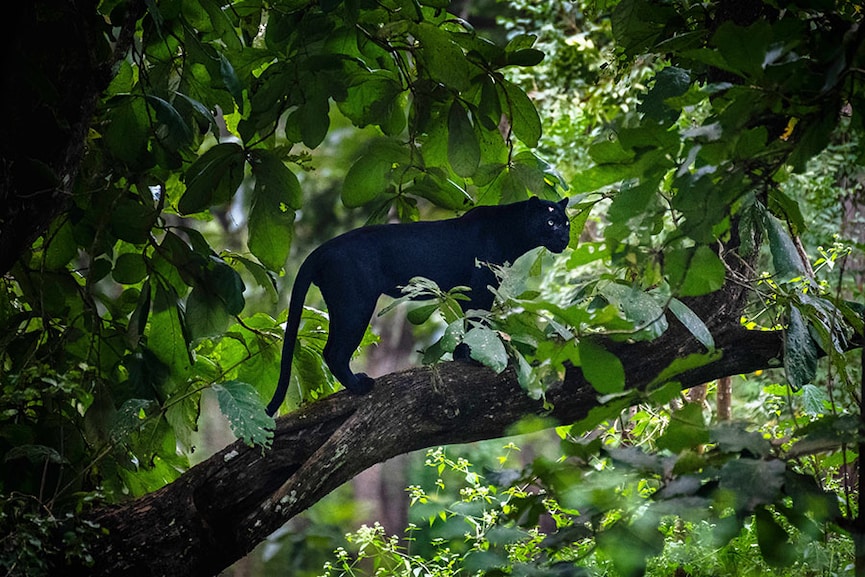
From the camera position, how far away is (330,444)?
1.47 metres

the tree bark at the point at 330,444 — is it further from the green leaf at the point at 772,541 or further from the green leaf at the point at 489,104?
the green leaf at the point at 772,541

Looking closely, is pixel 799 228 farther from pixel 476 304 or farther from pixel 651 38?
pixel 476 304

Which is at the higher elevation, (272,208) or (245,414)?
(272,208)

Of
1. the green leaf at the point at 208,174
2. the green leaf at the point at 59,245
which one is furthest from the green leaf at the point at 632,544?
the green leaf at the point at 59,245

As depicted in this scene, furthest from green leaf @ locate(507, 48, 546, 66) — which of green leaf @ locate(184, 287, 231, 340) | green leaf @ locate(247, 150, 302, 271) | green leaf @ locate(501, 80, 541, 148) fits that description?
green leaf @ locate(184, 287, 231, 340)

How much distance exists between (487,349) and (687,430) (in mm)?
438

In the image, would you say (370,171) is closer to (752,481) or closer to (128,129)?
(128,129)

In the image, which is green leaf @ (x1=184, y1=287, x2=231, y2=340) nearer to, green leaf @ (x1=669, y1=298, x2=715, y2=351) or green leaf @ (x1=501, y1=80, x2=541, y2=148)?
green leaf @ (x1=501, y1=80, x2=541, y2=148)

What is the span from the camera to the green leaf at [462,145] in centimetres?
154

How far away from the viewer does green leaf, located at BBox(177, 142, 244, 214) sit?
1.55 meters

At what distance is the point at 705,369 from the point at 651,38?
0.61 meters

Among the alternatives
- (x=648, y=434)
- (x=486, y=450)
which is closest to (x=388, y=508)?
(x=486, y=450)

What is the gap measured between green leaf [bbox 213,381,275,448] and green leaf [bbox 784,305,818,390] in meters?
0.84

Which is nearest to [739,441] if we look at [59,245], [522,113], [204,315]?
[522,113]
